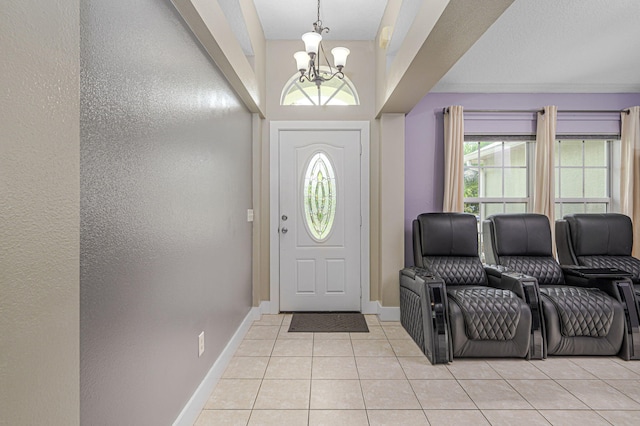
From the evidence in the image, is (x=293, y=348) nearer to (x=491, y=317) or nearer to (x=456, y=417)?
(x=456, y=417)

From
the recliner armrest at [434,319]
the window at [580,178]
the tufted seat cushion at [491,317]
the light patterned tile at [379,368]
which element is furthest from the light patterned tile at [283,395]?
the window at [580,178]

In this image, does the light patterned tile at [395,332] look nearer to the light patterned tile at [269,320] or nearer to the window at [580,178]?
the light patterned tile at [269,320]

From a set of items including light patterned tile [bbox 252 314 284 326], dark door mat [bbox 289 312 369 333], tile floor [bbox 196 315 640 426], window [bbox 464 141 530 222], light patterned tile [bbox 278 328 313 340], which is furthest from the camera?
window [bbox 464 141 530 222]

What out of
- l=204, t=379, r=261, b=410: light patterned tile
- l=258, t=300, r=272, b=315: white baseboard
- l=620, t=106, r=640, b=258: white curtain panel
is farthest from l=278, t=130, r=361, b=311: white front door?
l=620, t=106, r=640, b=258: white curtain panel

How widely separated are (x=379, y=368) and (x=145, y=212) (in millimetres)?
2020

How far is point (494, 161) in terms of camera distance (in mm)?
4227

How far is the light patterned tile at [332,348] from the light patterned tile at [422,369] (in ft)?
1.47

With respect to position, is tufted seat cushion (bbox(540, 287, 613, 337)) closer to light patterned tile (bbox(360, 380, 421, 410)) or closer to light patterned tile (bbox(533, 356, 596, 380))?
light patterned tile (bbox(533, 356, 596, 380))

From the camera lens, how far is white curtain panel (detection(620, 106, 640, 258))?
402cm

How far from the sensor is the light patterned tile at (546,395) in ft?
6.87

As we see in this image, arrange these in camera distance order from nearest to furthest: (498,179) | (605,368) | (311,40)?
(311,40) → (605,368) → (498,179)

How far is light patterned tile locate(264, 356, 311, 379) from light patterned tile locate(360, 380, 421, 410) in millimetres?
439

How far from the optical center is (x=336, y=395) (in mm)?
2211

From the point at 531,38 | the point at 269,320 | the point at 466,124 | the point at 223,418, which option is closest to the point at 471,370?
the point at 223,418
